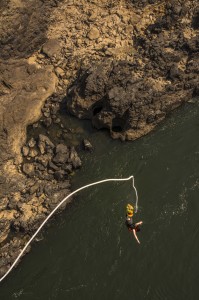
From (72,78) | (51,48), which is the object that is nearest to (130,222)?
(72,78)

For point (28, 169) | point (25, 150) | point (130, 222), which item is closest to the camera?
point (130, 222)

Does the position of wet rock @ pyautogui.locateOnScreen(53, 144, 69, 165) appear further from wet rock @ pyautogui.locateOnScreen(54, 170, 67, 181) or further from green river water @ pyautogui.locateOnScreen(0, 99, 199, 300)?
green river water @ pyautogui.locateOnScreen(0, 99, 199, 300)

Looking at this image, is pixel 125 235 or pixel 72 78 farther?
pixel 72 78

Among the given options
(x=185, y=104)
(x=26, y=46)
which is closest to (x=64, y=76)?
(x=26, y=46)

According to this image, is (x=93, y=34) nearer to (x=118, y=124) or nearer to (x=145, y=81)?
(x=145, y=81)

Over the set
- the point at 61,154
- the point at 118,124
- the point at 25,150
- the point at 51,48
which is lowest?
the point at 25,150

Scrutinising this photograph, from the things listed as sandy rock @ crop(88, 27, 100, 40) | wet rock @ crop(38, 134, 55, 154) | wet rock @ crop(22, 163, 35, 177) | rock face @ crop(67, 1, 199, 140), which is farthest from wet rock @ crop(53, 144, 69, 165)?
sandy rock @ crop(88, 27, 100, 40)
